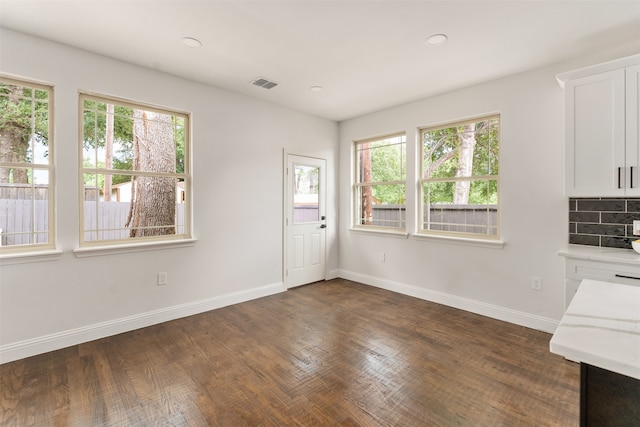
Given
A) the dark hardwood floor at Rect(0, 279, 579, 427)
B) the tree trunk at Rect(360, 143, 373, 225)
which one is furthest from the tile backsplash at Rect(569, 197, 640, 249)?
the tree trunk at Rect(360, 143, 373, 225)

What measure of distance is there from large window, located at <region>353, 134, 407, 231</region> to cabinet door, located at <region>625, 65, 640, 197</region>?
7.56ft

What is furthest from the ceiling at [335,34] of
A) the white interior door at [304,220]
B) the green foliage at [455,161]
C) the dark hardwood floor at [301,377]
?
the dark hardwood floor at [301,377]

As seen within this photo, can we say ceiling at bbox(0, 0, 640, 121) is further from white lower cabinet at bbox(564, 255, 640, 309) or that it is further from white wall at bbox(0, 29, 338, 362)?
white lower cabinet at bbox(564, 255, 640, 309)

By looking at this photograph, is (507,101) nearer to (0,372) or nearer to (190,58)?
(190,58)

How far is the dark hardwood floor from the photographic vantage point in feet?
6.02

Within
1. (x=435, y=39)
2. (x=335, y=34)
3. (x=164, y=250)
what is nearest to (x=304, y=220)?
(x=164, y=250)

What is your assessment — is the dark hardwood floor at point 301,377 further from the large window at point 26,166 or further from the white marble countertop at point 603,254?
the large window at point 26,166

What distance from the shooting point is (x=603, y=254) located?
245 centimetres

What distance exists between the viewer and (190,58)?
293 centimetres

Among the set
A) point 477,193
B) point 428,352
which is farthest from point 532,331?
point 477,193

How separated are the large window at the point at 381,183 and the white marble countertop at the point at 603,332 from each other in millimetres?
3212

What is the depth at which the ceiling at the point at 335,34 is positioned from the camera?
2.17m

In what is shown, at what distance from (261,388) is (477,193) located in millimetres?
3197

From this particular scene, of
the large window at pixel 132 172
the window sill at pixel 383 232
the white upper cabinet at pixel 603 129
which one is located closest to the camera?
the white upper cabinet at pixel 603 129
